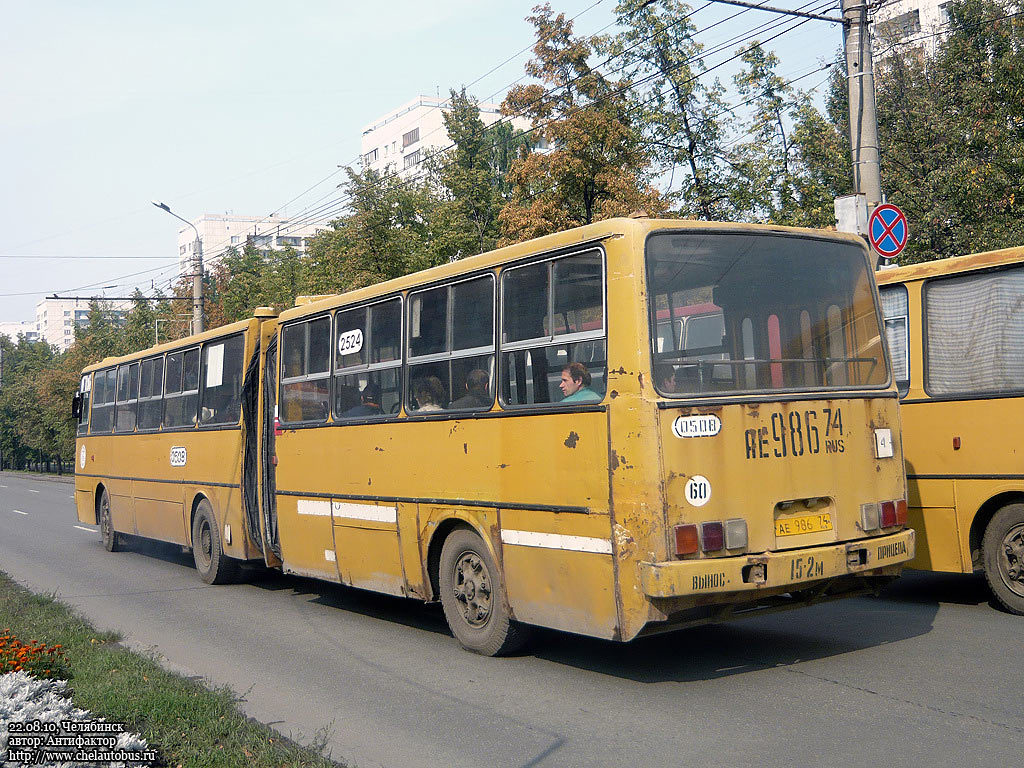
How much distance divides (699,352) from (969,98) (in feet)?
58.3

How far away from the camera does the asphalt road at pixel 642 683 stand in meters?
5.47

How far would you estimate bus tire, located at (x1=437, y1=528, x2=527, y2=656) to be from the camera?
7715mm

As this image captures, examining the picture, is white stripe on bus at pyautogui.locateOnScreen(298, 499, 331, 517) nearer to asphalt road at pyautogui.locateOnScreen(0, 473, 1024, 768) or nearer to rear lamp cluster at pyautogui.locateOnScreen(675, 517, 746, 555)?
asphalt road at pyautogui.locateOnScreen(0, 473, 1024, 768)

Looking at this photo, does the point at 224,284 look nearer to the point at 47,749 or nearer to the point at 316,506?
the point at 316,506

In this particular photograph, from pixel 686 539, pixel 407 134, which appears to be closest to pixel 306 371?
pixel 686 539

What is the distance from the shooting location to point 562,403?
23.1ft

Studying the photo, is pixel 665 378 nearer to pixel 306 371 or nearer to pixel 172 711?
pixel 172 711

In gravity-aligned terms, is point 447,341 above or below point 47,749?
above

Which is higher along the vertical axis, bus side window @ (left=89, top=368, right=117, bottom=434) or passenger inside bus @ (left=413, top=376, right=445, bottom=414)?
bus side window @ (left=89, top=368, right=117, bottom=434)

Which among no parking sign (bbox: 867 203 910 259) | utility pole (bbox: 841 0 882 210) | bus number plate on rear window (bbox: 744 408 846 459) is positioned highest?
utility pole (bbox: 841 0 882 210)

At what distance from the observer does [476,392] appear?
26.0 ft

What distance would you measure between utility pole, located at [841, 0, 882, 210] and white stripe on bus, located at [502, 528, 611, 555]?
7652 mm

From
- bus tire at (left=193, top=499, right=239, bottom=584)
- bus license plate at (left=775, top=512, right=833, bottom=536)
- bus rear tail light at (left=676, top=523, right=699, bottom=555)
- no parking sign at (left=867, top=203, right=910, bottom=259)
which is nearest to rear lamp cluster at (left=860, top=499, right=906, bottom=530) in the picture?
bus license plate at (left=775, top=512, right=833, bottom=536)

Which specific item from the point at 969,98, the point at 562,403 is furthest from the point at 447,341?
the point at 969,98
